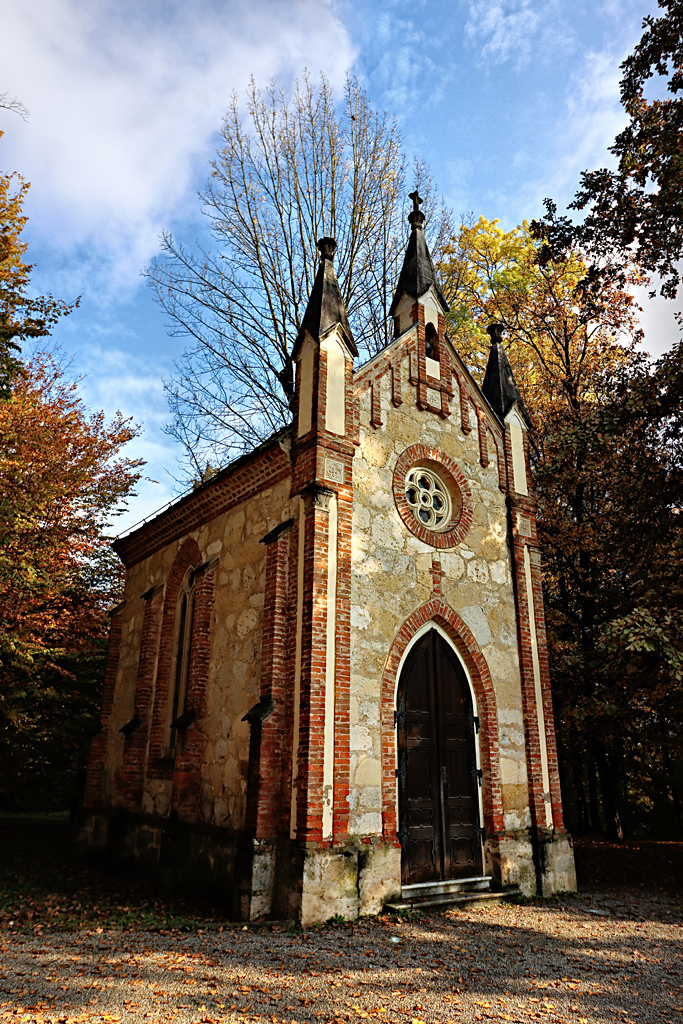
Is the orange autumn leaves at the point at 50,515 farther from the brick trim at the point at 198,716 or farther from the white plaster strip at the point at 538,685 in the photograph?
the white plaster strip at the point at 538,685

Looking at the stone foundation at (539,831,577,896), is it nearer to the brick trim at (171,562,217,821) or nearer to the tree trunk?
the tree trunk

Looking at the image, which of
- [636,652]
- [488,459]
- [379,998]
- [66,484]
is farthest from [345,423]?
[66,484]

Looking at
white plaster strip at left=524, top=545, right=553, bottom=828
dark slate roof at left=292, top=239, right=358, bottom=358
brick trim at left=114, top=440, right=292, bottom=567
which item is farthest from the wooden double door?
dark slate roof at left=292, top=239, right=358, bottom=358

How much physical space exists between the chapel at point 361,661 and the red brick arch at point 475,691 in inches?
1.3

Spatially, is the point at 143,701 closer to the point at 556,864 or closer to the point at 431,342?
the point at 556,864

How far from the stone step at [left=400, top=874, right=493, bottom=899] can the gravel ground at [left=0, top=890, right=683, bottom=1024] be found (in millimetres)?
403

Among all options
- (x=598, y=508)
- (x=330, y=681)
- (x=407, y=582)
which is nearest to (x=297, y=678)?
(x=330, y=681)

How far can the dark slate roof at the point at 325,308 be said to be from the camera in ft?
32.7

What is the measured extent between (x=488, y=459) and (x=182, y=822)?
7708 millimetres

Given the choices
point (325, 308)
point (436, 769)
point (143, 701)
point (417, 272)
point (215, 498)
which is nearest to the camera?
point (436, 769)

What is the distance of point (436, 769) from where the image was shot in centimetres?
955

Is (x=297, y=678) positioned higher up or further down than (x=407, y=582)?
further down

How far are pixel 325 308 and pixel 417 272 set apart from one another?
276cm

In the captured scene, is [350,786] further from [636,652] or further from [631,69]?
[631,69]
